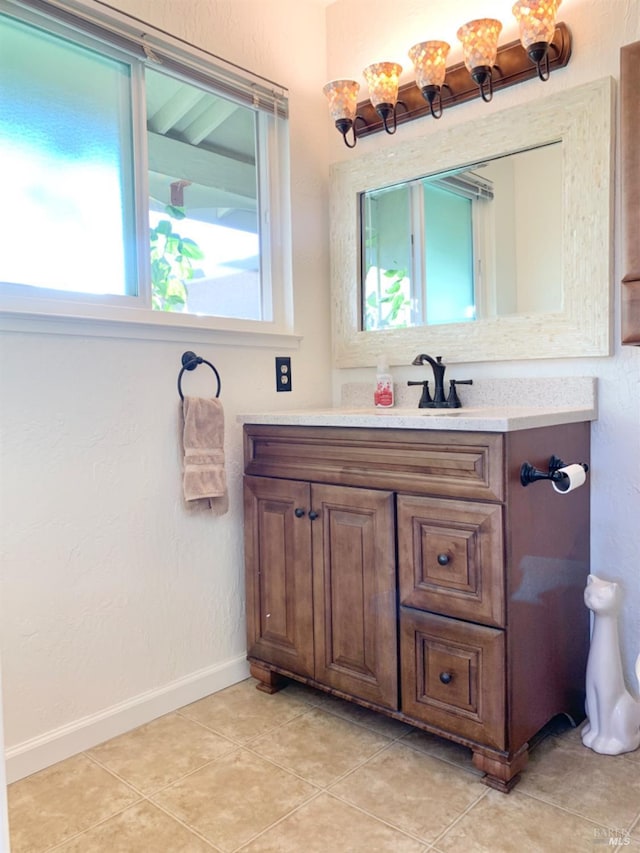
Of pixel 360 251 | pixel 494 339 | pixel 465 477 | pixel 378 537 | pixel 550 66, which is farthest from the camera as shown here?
pixel 360 251

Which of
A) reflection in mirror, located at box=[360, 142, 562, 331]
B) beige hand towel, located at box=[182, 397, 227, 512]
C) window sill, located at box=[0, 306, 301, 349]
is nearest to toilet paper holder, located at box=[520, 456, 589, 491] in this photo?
reflection in mirror, located at box=[360, 142, 562, 331]

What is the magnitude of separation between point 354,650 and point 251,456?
0.66 m

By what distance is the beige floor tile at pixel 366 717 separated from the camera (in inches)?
68.7

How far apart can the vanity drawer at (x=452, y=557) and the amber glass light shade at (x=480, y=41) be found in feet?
4.18

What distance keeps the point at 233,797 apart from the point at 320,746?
296 millimetres

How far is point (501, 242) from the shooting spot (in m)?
1.93

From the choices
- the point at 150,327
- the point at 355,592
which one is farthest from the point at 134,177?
the point at 355,592

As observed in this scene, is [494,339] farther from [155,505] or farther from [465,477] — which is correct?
[155,505]

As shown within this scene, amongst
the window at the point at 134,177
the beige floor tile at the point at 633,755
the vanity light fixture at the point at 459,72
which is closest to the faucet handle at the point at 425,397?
the window at the point at 134,177

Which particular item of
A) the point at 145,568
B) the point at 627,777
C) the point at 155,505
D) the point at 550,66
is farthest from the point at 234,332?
the point at 627,777

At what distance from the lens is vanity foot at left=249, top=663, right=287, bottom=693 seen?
1.98 m

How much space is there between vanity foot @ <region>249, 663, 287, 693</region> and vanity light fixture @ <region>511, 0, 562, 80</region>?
1958mm

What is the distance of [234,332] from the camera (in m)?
2.03

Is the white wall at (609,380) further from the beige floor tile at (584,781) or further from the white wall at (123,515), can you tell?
the white wall at (123,515)
